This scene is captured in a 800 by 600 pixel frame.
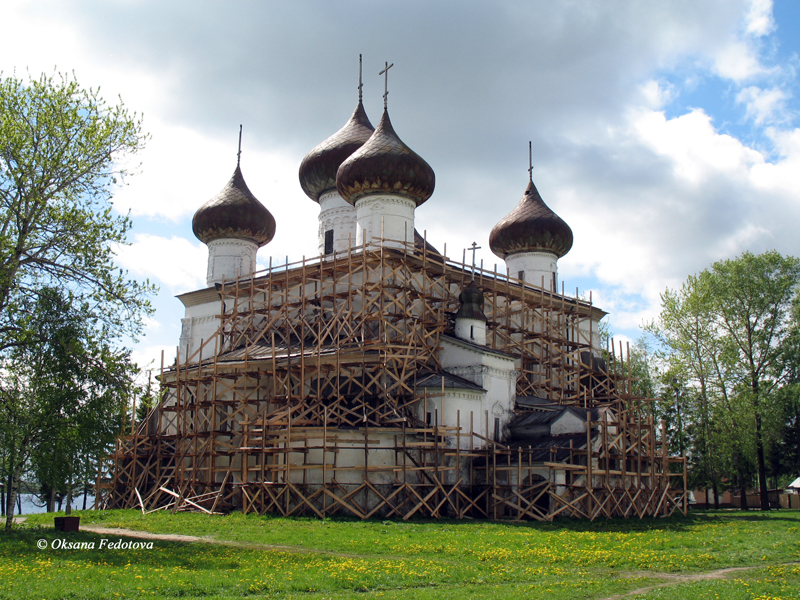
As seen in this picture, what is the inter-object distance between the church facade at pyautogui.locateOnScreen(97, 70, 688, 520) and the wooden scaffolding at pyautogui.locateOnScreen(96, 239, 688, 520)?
68mm

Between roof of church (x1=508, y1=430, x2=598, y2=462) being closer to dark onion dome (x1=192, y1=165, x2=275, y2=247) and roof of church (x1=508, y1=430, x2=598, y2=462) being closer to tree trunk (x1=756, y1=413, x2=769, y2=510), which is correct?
tree trunk (x1=756, y1=413, x2=769, y2=510)

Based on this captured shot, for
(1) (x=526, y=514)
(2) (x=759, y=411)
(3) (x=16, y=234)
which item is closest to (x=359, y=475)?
(1) (x=526, y=514)

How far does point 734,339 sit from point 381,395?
633 inches

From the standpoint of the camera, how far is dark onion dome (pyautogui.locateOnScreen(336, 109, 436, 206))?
76.6 ft

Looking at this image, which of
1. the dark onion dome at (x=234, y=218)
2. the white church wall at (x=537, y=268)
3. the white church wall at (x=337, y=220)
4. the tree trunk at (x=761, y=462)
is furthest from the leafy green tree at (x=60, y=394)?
the tree trunk at (x=761, y=462)

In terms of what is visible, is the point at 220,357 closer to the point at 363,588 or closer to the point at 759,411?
the point at 363,588

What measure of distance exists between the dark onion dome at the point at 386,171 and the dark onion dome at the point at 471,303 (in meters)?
3.54

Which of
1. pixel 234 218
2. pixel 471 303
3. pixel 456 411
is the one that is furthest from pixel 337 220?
pixel 456 411

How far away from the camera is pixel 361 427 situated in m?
19.1

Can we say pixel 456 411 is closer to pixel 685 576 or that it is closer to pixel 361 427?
pixel 361 427

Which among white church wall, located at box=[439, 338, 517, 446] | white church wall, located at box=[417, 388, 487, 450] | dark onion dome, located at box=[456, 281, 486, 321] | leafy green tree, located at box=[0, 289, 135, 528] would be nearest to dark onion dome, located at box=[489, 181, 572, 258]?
dark onion dome, located at box=[456, 281, 486, 321]

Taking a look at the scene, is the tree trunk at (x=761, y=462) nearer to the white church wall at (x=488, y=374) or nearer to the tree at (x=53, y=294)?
the white church wall at (x=488, y=374)

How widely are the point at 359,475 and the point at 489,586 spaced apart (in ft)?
32.8

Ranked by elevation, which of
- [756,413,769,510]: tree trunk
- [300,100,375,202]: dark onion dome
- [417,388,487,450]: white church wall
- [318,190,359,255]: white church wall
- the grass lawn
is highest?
[300,100,375,202]: dark onion dome
